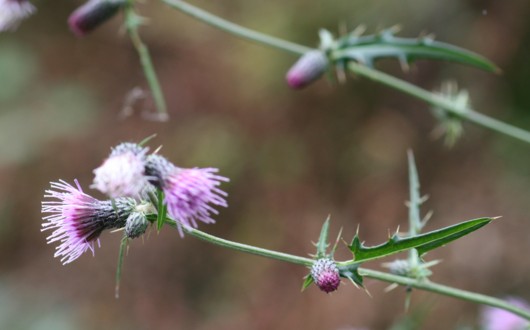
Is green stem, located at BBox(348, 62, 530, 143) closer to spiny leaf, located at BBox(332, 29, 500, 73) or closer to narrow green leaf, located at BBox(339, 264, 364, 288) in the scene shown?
spiny leaf, located at BBox(332, 29, 500, 73)

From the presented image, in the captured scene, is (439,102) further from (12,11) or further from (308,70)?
(12,11)

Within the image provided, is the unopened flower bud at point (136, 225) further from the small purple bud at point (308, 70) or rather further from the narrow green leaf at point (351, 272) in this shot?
the small purple bud at point (308, 70)

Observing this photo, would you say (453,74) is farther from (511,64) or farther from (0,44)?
(0,44)

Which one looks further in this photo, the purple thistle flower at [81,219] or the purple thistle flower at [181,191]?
the purple thistle flower at [81,219]

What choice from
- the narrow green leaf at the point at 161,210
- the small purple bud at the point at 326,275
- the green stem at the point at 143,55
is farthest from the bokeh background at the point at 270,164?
the narrow green leaf at the point at 161,210

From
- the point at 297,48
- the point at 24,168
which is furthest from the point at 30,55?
the point at 297,48

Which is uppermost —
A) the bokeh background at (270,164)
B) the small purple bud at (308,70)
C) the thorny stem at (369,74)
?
the bokeh background at (270,164)
